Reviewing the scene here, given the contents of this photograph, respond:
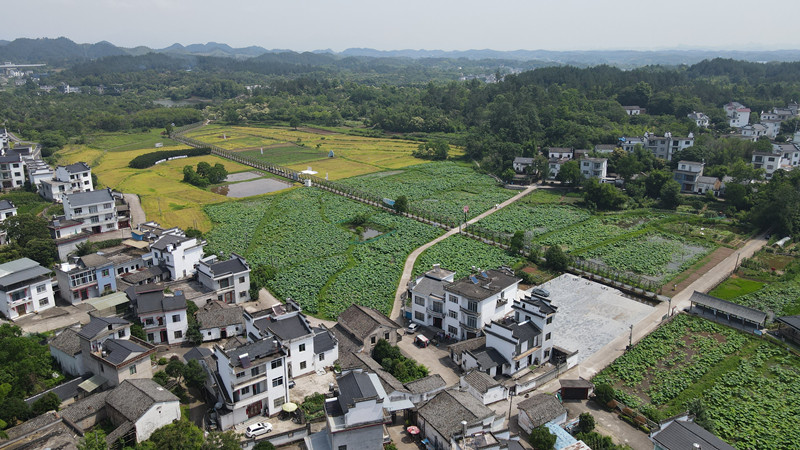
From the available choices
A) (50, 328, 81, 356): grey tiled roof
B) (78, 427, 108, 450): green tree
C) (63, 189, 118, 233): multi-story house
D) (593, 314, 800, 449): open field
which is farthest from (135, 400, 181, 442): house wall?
(63, 189, 118, 233): multi-story house

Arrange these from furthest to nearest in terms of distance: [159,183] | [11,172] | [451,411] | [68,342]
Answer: [159,183]
[11,172]
[68,342]
[451,411]

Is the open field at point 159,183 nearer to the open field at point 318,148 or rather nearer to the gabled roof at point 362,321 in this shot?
the open field at point 318,148

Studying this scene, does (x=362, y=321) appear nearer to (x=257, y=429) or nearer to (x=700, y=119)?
(x=257, y=429)

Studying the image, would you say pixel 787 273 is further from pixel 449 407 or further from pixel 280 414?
pixel 280 414

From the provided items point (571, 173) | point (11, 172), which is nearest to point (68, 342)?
point (11, 172)

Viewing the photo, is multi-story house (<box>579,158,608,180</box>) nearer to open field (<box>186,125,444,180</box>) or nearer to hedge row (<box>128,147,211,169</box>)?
open field (<box>186,125,444,180</box>)

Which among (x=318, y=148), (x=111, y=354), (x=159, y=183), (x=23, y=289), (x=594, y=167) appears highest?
(x=594, y=167)
